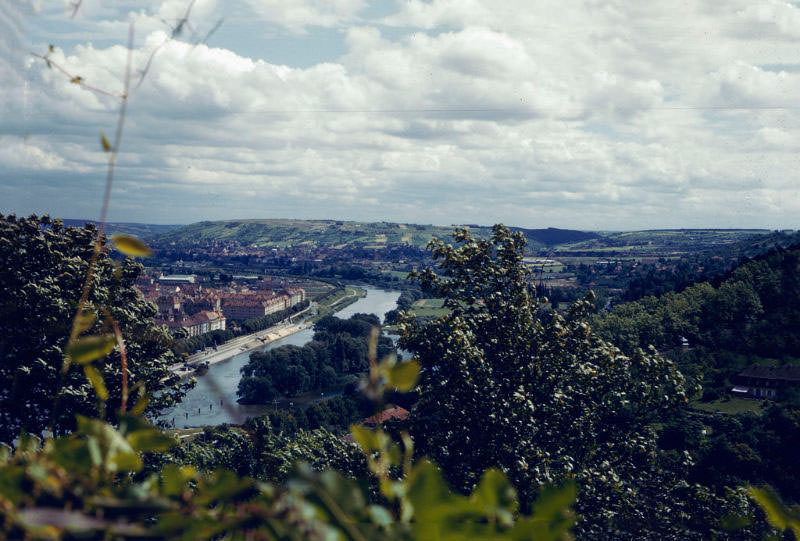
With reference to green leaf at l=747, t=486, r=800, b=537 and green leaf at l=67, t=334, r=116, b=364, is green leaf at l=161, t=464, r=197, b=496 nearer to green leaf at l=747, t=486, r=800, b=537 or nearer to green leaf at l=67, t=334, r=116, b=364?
green leaf at l=67, t=334, r=116, b=364

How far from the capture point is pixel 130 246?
1.56m

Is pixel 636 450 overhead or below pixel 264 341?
overhead

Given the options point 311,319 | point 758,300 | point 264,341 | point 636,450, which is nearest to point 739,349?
point 758,300

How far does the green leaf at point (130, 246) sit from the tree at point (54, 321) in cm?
1006

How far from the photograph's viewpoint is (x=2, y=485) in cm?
121

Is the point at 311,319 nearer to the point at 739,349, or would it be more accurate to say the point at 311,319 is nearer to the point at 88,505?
the point at 739,349

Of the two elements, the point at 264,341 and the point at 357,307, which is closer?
the point at 264,341

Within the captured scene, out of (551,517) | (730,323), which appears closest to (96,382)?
(551,517)

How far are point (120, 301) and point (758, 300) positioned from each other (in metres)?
61.3

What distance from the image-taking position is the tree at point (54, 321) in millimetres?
11758

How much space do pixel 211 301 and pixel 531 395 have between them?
102607 mm

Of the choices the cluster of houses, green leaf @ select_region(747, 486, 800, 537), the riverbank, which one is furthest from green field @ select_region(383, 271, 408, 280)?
green leaf @ select_region(747, 486, 800, 537)

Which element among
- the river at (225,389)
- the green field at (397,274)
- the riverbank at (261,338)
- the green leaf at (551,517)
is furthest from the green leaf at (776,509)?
the green field at (397,274)

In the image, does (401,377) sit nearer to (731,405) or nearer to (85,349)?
(85,349)
